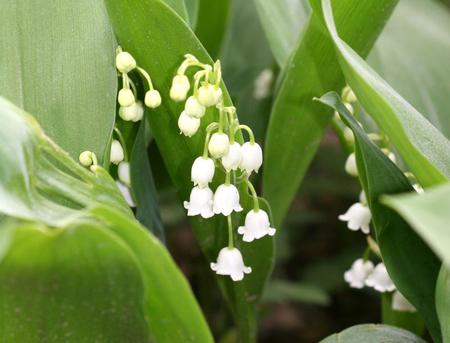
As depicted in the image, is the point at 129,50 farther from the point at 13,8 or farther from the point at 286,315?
the point at 286,315

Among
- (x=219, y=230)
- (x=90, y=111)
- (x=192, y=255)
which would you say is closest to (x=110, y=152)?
(x=90, y=111)

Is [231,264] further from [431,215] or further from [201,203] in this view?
[431,215]

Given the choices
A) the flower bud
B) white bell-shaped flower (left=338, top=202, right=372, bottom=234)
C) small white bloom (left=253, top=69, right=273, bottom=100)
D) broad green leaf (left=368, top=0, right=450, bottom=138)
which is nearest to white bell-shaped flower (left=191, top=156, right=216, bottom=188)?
the flower bud

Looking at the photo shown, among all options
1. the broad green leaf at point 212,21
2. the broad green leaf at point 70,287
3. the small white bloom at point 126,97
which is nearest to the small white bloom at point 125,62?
the small white bloom at point 126,97

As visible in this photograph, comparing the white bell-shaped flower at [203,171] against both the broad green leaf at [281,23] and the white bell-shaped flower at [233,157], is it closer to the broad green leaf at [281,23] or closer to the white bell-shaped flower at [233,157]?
the white bell-shaped flower at [233,157]

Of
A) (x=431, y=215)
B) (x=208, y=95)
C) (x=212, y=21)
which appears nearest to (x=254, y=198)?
(x=208, y=95)

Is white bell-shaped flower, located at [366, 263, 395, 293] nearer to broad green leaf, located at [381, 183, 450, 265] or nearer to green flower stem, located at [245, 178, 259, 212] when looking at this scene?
green flower stem, located at [245, 178, 259, 212]
